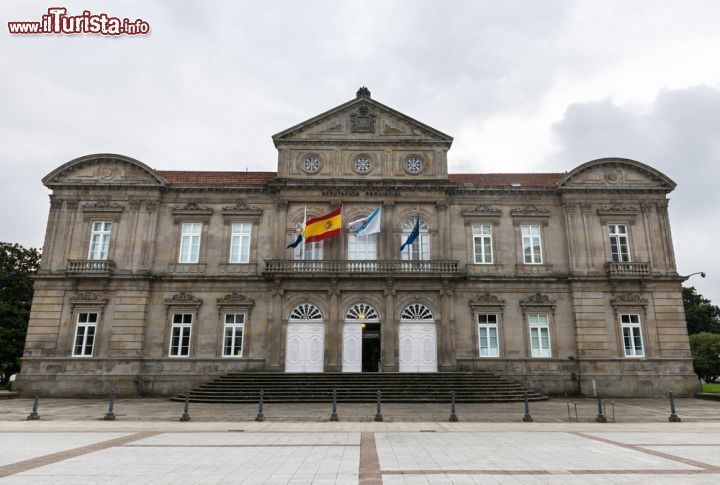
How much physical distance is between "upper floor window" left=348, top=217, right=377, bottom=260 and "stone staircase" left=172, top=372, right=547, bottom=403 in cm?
648

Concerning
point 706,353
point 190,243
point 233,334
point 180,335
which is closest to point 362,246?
point 233,334

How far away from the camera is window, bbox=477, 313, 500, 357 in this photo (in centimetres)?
2562

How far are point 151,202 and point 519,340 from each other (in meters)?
21.3

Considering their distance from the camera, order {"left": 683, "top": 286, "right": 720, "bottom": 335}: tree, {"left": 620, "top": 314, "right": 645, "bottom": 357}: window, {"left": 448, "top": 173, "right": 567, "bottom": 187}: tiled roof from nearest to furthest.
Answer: {"left": 620, "top": 314, "right": 645, "bottom": 357}: window, {"left": 448, "top": 173, "right": 567, "bottom": 187}: tiled roof, {"left": 683, "top": 286, "right": 720, "bottom": 335}: tree

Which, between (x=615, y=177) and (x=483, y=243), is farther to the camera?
(x=615, y=177)

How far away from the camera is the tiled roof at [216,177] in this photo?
91.2 feet

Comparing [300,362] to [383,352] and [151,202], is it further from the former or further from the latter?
[151,202]

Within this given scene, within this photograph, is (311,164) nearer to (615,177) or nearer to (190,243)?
(190,243)

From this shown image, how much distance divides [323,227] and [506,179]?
1143 centimetres

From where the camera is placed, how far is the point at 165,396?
2470 centimetres

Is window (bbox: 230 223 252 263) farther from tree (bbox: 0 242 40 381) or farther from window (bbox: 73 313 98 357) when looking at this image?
tree (bbox: 0 242 40 381)

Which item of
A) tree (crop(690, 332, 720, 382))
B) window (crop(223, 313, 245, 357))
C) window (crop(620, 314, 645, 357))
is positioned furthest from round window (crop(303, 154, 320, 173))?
tree (crop(690, 332, 720, 382))

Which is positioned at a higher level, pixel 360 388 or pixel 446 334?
pixel 446 334

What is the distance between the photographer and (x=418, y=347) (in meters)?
25.4
